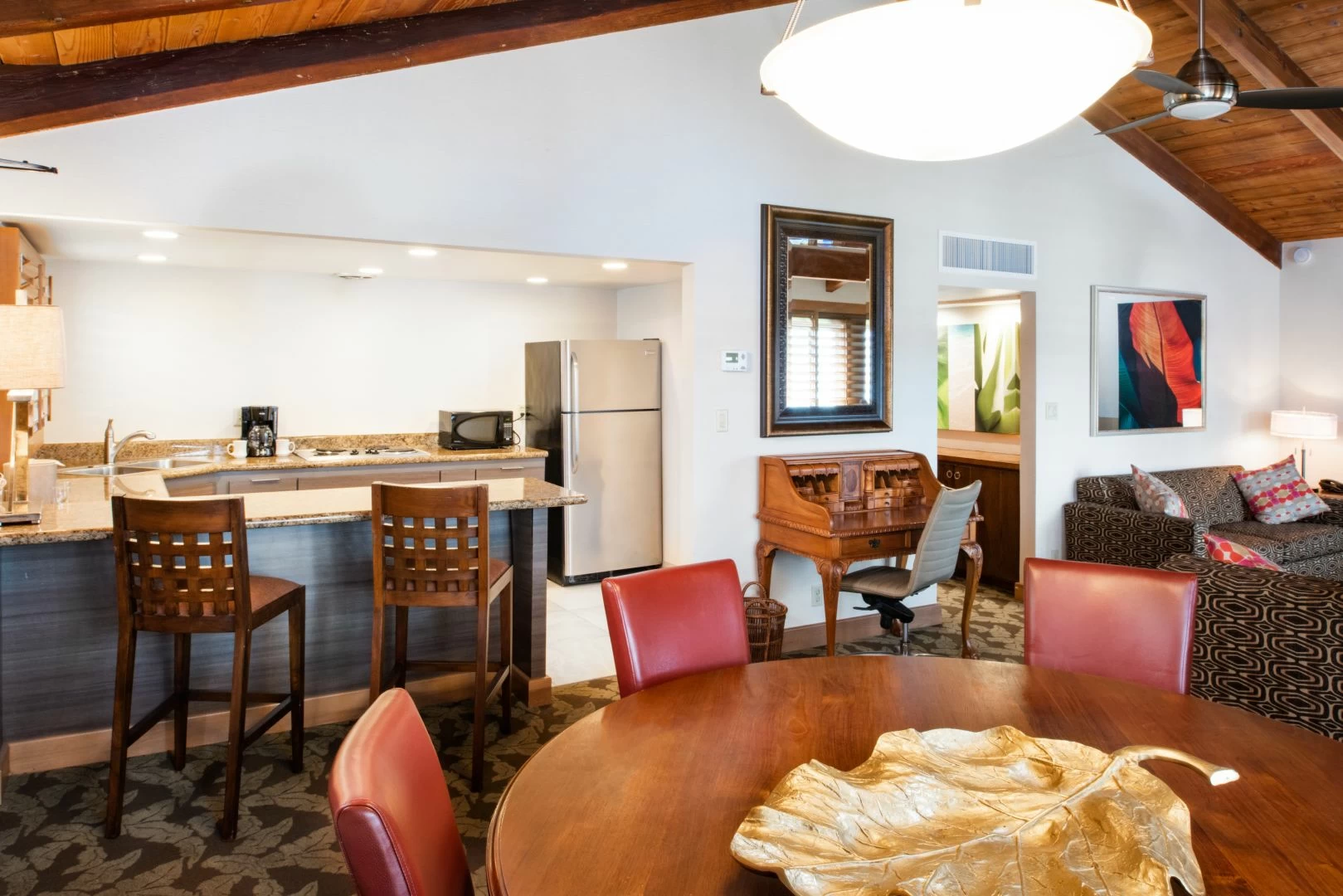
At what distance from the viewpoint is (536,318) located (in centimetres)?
597

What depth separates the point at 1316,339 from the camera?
6.13 metres

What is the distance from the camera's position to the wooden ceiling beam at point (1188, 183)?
5.21 metres

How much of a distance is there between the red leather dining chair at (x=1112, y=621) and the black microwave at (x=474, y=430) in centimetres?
376

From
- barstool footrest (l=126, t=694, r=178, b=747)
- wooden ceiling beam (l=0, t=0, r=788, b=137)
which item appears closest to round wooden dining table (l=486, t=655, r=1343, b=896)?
barstool footrest (l=126, t=694, r=178, b=747)

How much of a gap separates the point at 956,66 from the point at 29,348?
118 inches

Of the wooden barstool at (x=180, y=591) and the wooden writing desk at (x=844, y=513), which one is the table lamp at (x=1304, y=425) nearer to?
the wooden writing desk at (x=844, y=513)

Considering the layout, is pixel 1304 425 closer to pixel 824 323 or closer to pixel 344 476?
pixel 824 323

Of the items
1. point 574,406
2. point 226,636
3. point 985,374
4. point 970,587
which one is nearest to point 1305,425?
point 985,374

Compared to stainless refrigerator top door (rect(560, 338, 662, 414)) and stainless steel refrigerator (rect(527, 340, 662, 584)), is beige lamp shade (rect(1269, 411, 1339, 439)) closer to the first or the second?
stainless steel refrigerator (rect(527, 340, 662, 584))

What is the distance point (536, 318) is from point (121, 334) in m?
2.45

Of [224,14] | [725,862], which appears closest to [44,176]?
[224,14]

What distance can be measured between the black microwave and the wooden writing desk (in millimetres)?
1825

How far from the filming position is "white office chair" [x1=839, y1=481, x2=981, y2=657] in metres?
3.64

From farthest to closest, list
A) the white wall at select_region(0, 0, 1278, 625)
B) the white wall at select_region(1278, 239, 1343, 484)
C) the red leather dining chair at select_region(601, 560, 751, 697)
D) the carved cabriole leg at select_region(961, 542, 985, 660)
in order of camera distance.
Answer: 1. the white wall at select_region(1278, 239, 1343, 484)
2. the carved cabriole leg at select_region(961, 542, 985, 660)
3. the white wall at select_region(0, 0, 1278, 625)
4. the red leather dining chair at select_region(601, 560, 751, 697)
